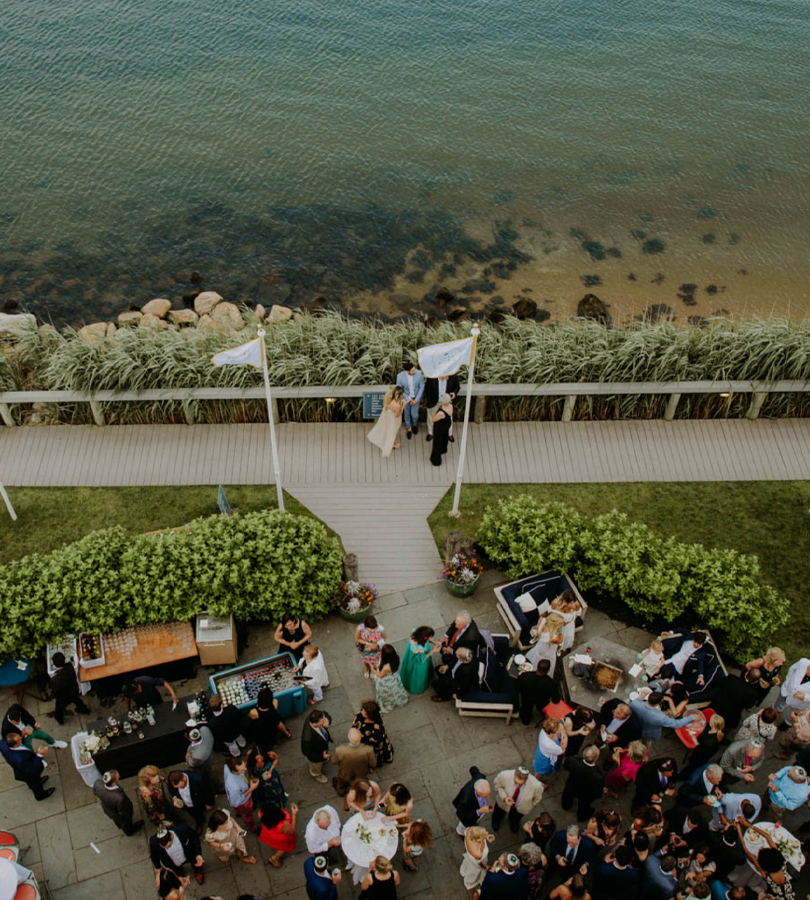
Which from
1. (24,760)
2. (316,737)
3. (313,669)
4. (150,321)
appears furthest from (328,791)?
(150,321)

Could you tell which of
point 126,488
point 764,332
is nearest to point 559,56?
point 764,332

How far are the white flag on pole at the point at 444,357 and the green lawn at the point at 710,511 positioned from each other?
2656 mm

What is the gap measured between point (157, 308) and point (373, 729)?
56.0ft

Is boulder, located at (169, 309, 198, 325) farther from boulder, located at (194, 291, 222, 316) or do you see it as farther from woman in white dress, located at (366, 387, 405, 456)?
woman in white dress, located at (366, 387, 405, 456)

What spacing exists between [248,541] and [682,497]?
8206 millimetres

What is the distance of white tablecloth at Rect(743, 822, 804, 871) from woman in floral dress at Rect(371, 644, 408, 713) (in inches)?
188

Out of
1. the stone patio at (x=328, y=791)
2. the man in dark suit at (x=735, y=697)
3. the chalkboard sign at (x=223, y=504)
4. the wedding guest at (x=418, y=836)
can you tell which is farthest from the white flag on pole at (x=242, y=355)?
the man in dark suit at (x=735, y=697)

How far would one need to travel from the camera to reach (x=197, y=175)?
29.9m

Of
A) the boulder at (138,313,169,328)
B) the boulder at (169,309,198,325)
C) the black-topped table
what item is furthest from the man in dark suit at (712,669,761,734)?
the boulder at (169,309,198,325)

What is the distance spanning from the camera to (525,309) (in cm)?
2373

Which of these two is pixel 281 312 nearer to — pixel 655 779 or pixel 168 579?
pixel 168 579

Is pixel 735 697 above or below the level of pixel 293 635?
above

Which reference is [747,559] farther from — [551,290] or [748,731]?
[551,290]

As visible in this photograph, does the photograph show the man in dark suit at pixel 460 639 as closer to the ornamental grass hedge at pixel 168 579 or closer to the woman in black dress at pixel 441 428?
the ornamental grass hedge at pixel 168 579
